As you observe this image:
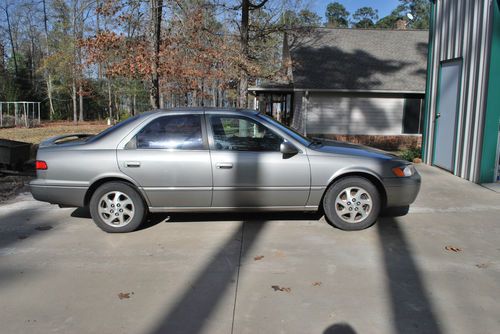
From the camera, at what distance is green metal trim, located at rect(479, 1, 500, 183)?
324 inches

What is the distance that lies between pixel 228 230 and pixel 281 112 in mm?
18254

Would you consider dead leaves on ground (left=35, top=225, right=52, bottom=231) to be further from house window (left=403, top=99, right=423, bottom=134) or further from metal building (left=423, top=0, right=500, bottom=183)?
house window (left=403, top=99, right=423, bottom=134)

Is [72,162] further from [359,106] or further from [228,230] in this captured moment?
[359,106]

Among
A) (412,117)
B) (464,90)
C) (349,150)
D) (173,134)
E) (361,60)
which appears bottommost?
(349,150)

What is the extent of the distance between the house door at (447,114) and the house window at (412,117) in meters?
7.68

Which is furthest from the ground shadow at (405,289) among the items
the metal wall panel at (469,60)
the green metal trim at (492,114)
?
the metal wall panel at (469,60)

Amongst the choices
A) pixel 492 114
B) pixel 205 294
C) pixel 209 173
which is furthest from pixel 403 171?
pixel 492 114

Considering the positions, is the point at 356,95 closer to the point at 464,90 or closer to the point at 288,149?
the point at 464,90

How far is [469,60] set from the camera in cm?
905

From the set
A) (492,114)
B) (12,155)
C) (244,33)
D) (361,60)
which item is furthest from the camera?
(361,60)

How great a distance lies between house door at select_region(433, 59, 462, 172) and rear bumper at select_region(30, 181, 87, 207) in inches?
303

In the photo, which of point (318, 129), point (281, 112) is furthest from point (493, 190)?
point (281, 112)

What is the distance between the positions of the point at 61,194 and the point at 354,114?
1432 cm

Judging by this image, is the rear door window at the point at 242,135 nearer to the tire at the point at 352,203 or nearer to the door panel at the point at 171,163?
the door panel at the point at 171,163
